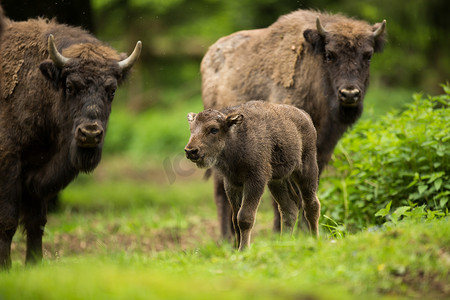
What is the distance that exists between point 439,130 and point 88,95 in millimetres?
4396

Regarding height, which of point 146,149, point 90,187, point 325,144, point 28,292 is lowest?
point 146,149

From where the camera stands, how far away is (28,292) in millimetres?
4492

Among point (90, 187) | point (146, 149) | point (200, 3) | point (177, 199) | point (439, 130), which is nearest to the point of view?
point (439, 130)

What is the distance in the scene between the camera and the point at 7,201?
23.4 feet

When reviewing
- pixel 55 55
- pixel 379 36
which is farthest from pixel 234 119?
pixel 379 36

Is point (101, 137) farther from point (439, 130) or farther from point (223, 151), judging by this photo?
point (439, 130)

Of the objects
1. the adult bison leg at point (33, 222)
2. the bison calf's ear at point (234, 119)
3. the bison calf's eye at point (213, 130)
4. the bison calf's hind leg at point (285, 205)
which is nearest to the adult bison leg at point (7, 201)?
the adult bison leg at point (33, 222)

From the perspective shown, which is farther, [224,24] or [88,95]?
[224,24]

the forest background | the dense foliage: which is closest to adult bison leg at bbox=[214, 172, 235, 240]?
the forest background

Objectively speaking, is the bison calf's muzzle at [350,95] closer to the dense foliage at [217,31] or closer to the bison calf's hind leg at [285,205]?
the bison calf's hind leg at [285,205]

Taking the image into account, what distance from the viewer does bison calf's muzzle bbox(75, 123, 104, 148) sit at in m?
6.78

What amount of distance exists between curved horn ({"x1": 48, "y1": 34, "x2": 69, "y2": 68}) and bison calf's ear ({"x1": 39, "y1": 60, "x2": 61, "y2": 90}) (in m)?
0.06

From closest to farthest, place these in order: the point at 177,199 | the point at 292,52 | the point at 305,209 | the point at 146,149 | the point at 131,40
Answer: the point at 305,209, the point at 292,52, the point at 177,199, the point at 146,149, the point at 131,40

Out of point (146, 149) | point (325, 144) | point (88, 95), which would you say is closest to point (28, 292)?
point (88, 95)
